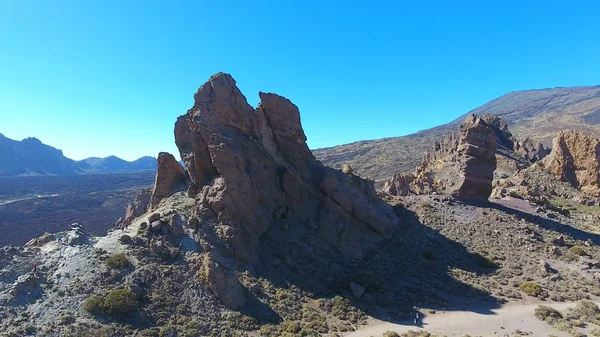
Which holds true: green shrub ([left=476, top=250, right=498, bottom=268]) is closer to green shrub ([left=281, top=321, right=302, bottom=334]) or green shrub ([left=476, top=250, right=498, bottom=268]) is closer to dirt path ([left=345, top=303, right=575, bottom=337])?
dirt path ([left=345, top=303, right=575, bottom=337])

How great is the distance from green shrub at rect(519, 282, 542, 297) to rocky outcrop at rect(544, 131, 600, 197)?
40024 mm

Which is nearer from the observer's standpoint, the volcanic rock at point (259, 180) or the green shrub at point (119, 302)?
the green shrub at point (119, 302)

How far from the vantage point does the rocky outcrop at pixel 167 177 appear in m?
36.6

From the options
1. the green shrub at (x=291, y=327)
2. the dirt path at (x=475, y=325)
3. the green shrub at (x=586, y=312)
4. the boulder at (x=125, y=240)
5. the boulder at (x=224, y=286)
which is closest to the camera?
the green shrub at (x=291, y=327)

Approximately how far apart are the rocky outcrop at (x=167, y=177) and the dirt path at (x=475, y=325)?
21.9 m

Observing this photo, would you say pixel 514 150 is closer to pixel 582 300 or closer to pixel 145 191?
pixel 582 300

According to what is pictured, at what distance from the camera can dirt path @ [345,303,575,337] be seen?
913 inches

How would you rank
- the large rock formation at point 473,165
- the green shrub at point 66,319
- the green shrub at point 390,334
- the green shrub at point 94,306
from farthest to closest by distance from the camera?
the large rock formation at point 473,165 < the green shrub at point 390,334 < the green shrub at point 94,306 < the green shrub at point 66,319

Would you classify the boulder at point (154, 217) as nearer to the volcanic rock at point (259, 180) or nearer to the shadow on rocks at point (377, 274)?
the volcanic rock at point (259, 180)

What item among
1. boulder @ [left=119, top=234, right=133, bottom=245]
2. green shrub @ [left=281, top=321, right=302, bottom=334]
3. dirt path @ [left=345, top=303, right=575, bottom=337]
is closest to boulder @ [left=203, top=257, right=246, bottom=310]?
green shrub @ [left=281, top=321, right=302, bottom=334]

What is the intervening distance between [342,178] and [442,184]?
65.9 feet

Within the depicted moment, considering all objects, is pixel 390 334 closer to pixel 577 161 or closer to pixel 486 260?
pixel 486 260

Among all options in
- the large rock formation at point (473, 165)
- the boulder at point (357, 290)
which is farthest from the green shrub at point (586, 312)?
the large rock formation at point (473, 165)

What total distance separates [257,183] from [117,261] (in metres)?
12.1
